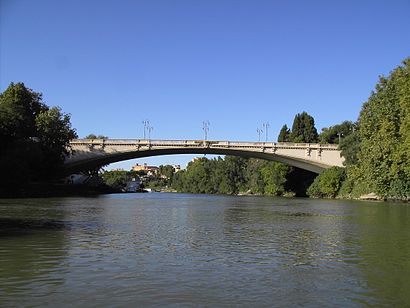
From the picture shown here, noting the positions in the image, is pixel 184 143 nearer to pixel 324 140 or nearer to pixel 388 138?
pixel 324 140

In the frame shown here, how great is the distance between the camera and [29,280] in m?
10.3

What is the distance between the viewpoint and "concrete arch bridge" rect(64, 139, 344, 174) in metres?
79.2

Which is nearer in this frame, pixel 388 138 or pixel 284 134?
Result: pixel 388 138

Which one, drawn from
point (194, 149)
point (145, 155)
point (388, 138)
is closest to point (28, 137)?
point (145, 155)

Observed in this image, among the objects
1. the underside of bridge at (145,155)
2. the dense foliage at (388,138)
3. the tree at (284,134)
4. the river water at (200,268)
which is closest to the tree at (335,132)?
the tree at (284,134)

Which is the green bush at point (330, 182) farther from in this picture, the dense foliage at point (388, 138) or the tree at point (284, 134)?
the tree at point (284, 134)

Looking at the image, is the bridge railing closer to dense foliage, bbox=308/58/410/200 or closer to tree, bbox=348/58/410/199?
dense foliage, bbox=308/58/410/200

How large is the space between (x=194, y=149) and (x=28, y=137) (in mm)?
28236

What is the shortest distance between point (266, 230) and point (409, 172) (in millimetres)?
30381

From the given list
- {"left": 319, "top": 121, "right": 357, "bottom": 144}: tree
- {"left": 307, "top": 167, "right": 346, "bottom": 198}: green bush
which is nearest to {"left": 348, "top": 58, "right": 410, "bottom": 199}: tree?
{"left": 307, "top": 167, "right": 346, "bottom": 198}: green bush

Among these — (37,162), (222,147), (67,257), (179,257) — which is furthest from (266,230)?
(222,147)

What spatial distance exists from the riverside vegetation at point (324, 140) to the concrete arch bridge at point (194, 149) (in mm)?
3469

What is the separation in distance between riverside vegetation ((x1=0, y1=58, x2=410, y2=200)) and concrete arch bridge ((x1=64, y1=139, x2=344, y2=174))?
11.4 ft

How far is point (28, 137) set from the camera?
62438 mm
